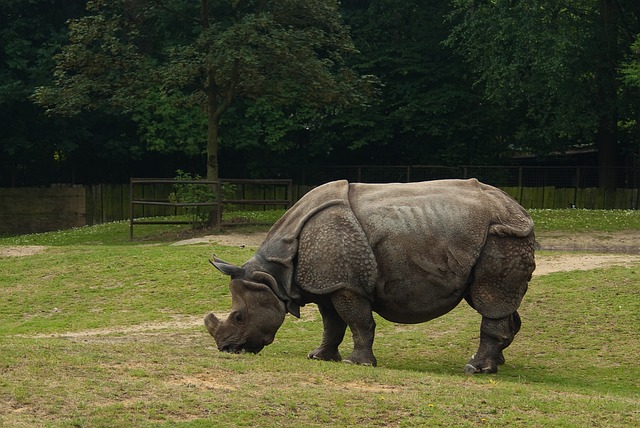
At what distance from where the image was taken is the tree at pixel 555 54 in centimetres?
3438

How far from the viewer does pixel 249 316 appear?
40.8 feet

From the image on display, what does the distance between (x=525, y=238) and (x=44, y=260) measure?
12.5 metres

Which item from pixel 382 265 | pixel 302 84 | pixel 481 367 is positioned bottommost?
pixel 481 367

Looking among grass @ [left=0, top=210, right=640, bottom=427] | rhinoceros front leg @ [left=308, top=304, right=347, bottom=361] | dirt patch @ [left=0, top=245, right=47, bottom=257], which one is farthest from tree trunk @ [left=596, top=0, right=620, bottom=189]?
rhinoceros front leg @ [left=308, top=304, right=347, bottom=361]

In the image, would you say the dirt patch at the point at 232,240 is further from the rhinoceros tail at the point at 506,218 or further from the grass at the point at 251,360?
the rhinoceros tail at the point at 506,218

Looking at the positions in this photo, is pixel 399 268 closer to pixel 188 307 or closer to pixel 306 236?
pixel 306 236

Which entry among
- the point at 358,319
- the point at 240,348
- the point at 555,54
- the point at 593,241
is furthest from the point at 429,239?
the point at 555,54

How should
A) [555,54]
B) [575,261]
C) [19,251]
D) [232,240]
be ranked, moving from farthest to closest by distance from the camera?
1. [555,54]
2. [232,240]
3. [19,251]
4. [575,261]

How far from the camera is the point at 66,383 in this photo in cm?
956

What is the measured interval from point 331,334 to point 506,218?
2.34 metres

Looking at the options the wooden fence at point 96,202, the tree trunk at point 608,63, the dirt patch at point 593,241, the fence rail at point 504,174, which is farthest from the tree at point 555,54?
the dirt patch at point 593,241

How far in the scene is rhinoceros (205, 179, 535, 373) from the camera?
487 inches

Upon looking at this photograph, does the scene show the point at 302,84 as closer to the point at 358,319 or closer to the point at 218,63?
the point at 218,63

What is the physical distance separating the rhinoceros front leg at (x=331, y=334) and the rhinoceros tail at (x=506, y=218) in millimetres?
1996
